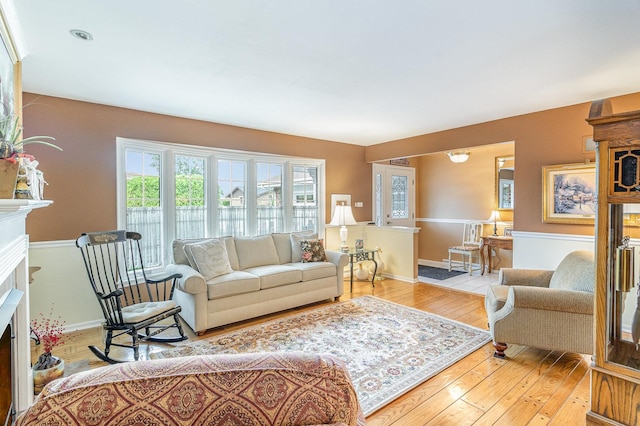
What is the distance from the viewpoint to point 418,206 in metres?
7.32

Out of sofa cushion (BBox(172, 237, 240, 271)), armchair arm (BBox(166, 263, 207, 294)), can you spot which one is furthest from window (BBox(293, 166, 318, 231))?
armchair arm (BBox(166, 263, 207, 294))

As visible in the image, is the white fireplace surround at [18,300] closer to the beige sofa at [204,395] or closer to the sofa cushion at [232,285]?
the beige sofa at [204,395]

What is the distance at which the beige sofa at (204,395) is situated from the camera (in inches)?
24.5

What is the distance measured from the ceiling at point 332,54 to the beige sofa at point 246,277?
170 centimetres

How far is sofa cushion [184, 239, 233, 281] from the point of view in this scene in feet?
11.7

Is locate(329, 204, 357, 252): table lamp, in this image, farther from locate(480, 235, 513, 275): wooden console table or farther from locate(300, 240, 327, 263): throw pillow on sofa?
locate(480, 235, 513, 275): wooden console table

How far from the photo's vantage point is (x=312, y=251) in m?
4.47

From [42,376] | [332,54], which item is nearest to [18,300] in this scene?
[42,376]

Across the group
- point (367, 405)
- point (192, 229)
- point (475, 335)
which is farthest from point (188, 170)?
point (475, 335)

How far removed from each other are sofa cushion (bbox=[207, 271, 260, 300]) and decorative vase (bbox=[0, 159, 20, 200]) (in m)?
2.11

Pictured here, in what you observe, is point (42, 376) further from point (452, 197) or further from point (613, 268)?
point (452, 197)

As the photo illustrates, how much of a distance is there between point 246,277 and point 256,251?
2.38 ft

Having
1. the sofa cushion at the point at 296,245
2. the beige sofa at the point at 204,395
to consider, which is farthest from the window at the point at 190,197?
the beige sofa at the point at 204,395

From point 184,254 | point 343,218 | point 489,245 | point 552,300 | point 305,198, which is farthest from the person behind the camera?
point 489,245
